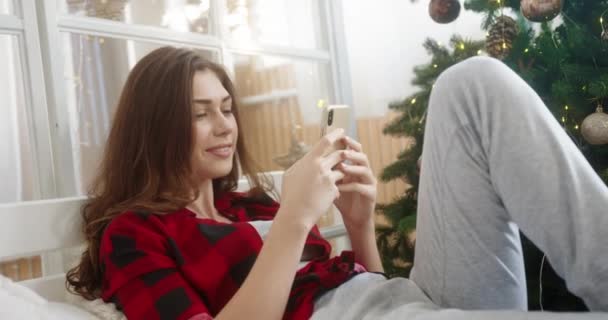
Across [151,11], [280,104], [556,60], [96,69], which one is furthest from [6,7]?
[556,60]

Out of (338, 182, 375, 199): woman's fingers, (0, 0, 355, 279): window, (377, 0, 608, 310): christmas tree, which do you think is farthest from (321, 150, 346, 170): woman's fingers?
(377, 0, 608, 310): christmas tree

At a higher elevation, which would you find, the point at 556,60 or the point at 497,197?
the point at 556,60

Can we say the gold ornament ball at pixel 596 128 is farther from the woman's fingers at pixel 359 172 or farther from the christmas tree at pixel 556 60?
the woman's fingers at pixel 359 172

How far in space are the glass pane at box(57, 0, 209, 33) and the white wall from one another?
1.32m

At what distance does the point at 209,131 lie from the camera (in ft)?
3.63

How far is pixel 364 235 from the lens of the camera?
45.8 inches

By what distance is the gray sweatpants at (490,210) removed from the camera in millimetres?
645

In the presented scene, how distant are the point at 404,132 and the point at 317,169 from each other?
1077 mm

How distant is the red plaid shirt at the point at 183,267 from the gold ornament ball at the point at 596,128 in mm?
749

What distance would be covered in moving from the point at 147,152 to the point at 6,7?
1.62ft

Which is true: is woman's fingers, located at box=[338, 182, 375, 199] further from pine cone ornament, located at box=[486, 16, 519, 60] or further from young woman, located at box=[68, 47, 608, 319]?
pine cone ornament, located at box=[486, 16, 519, 60]

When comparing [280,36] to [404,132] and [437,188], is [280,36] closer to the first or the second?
[404,132]

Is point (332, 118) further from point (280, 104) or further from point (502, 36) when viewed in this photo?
point (280, 104)

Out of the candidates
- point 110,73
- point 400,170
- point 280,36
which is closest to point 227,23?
point 280,36
